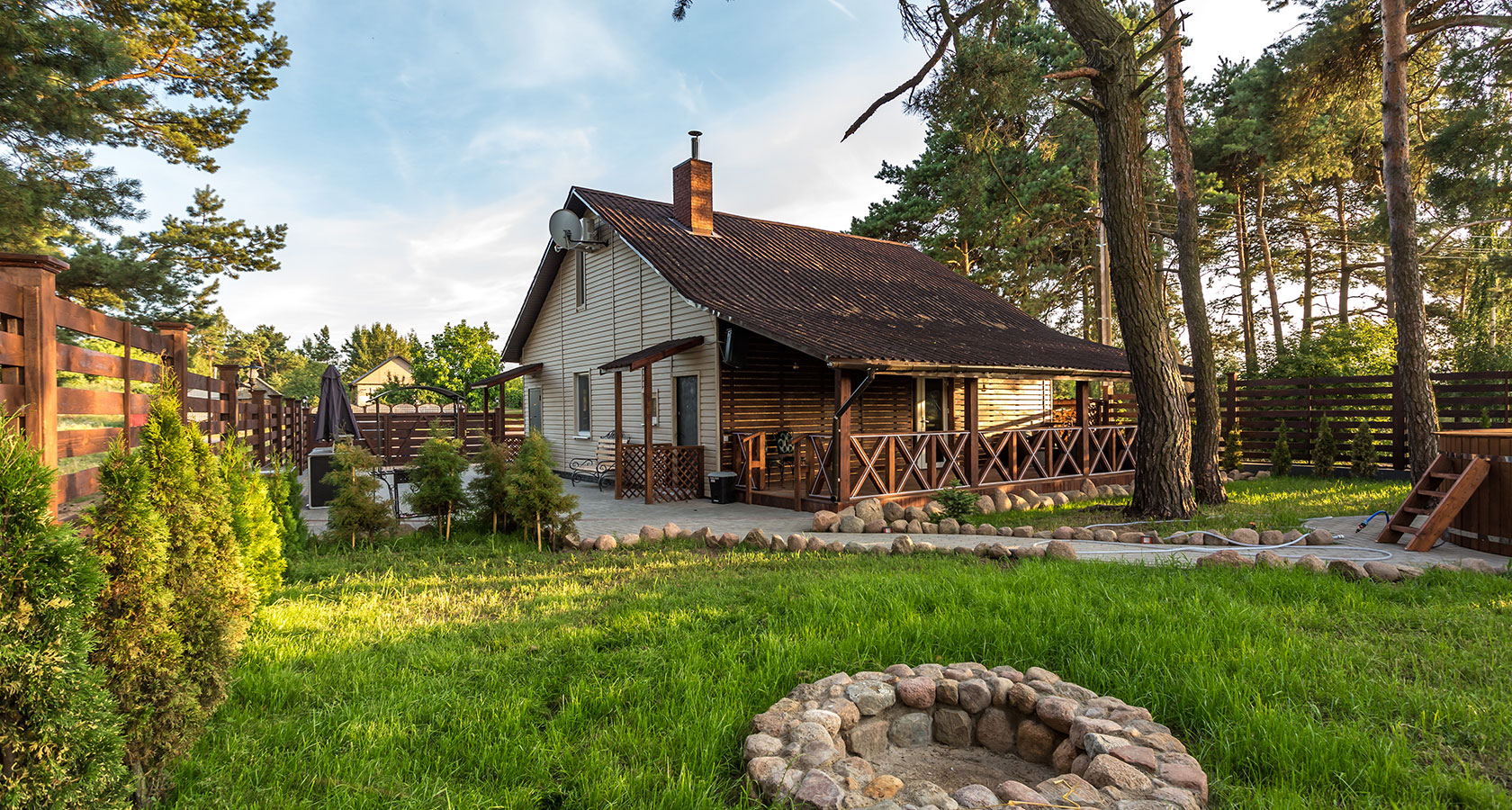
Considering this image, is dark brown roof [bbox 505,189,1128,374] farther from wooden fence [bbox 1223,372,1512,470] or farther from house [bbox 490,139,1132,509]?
wooden fence [bbox 1223,372,1512,470]

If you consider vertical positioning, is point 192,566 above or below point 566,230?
below

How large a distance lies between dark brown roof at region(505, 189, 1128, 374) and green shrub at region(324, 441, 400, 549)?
17.8ft

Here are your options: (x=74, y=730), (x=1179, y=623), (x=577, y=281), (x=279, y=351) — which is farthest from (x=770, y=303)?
(x=279, y=351)

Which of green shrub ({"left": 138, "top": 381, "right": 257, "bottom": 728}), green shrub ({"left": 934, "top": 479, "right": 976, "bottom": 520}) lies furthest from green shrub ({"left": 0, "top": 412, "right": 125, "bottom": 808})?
green shrub ({"left": 934, "top": 479, "right": 976, "bottom": 520})

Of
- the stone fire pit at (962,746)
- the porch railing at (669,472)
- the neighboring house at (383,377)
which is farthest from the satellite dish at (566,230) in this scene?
the neighboring house at (383,377)

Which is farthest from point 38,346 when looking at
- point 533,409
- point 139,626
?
point 533,409

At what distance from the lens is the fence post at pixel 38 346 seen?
327cm

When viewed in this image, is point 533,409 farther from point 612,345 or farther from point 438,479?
point 438,479

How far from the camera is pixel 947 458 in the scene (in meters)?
11.9

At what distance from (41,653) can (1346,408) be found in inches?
748

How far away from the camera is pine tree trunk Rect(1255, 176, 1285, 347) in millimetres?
23377

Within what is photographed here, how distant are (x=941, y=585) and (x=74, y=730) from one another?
15.3 ft

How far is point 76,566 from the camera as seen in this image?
6.26 ft

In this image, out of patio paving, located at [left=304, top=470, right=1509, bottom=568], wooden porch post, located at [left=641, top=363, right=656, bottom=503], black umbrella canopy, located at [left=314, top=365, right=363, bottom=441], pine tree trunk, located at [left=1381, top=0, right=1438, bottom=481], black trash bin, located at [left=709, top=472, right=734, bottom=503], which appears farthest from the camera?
wooden porch post, located at [left=641, top=363, right=656, bottom=503]
